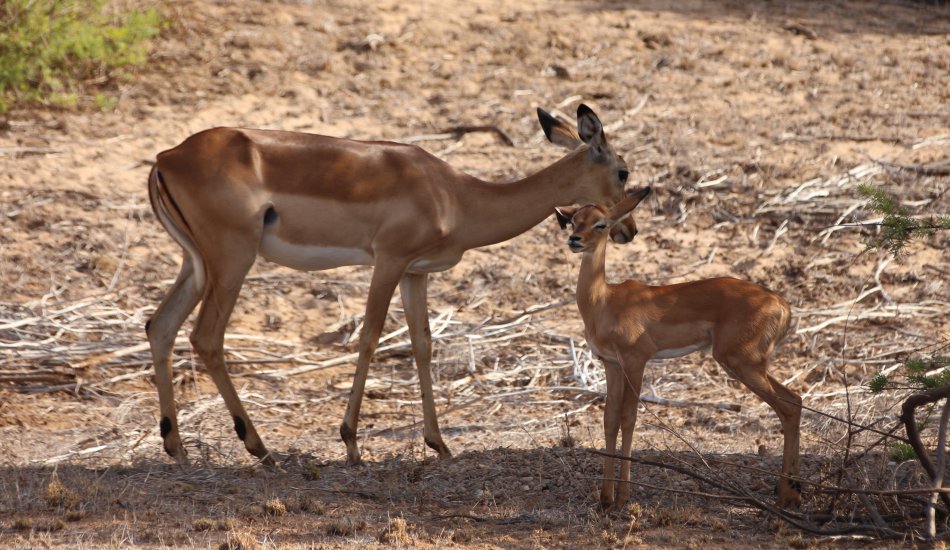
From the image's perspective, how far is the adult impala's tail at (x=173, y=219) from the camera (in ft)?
23.9

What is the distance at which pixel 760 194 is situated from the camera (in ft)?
37.4

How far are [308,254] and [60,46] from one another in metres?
6.21

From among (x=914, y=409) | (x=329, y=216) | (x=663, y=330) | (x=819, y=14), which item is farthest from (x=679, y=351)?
(x=819, y=14)

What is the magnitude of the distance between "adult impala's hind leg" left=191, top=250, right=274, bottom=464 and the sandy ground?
21 centimetres

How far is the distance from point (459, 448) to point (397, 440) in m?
0.42

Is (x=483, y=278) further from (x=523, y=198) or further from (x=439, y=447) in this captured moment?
(x=439, y=447)

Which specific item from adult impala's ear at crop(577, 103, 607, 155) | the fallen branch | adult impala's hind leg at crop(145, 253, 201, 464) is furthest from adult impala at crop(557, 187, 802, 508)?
adult impala's hind leg at crop(145, 253, 201, 464)

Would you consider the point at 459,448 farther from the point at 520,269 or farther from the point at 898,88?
the point at 898,88

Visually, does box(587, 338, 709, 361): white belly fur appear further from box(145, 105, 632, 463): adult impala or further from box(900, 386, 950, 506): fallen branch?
box(145, 105, 632, 463): adult impala

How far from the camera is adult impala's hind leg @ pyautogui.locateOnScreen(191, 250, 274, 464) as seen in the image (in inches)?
284

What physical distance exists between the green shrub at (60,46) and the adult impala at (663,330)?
7645 millimetres

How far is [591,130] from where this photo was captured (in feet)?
25.1

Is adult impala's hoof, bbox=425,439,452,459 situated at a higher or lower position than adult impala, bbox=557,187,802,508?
lower

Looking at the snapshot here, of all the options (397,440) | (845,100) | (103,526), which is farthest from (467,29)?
(103,526)
